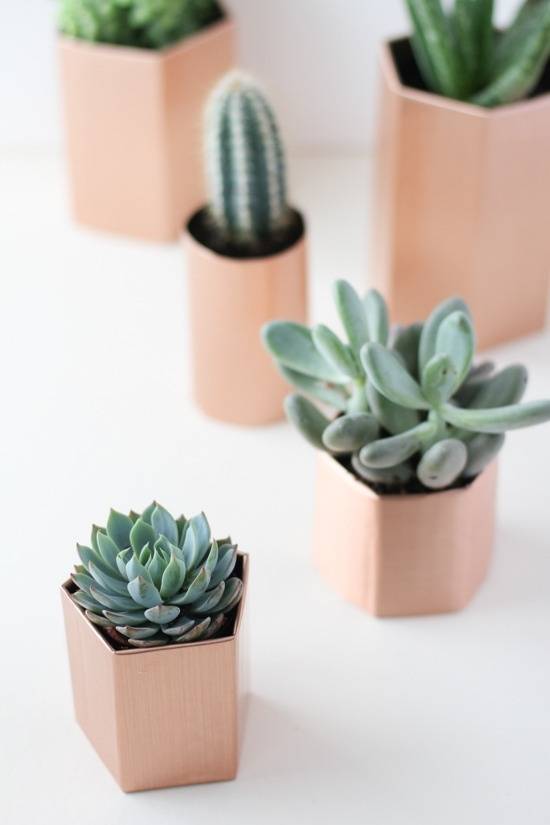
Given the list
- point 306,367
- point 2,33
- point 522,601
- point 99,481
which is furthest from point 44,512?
point 2,33

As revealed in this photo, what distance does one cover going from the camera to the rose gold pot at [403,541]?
832 mm

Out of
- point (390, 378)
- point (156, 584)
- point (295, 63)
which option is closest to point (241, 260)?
point (390, 378)

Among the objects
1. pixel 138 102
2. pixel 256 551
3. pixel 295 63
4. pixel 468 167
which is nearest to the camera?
pixel 256 551

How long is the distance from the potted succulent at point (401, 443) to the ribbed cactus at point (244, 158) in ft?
0.55

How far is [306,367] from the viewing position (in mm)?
875

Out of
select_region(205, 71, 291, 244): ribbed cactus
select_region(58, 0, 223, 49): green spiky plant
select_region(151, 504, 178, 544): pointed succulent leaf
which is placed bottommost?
select_region(151, 504, 178, 544): pointed succulent leaf

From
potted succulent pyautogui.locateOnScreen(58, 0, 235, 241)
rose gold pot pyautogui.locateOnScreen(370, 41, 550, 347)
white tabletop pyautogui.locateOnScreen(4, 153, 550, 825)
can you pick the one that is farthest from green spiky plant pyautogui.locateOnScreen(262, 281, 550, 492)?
potted succulent pyautogui.locateOnScreen(58, 0, 235, 241)

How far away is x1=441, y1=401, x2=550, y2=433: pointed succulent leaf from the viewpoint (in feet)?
2.54

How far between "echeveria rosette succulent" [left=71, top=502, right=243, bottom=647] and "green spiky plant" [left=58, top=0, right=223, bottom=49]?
0.60 meters

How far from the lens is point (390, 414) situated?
0.83 metres

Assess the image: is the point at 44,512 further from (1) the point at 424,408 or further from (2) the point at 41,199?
(2) the point at 41,199

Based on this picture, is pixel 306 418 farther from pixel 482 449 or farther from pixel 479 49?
pixel 479 49

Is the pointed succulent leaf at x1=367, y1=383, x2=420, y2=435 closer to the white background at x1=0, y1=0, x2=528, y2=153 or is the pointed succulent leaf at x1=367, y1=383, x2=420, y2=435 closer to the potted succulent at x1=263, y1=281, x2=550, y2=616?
the potted succulent at x1=263, y1=281, x2=550, y2=616

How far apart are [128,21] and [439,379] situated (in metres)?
0.57
